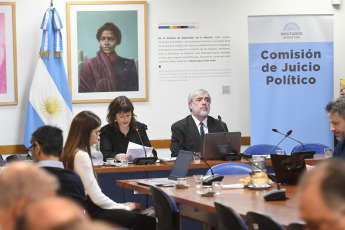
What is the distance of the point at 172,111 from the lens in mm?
8508

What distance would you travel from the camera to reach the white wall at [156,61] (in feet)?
26.5

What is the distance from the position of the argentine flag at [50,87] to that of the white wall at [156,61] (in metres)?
0.20

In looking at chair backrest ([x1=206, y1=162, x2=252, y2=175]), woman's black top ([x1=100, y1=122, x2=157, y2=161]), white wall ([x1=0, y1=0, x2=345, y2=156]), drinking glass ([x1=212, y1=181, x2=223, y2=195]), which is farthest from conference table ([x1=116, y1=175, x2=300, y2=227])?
white wall ([x1=0, y1=0, x2=345, y2=156])

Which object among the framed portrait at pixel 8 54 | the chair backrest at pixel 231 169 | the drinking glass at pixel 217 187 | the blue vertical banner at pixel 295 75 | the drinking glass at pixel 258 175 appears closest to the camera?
the drinking glass at pixel 217 187

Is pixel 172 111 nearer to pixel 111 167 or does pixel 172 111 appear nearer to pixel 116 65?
pixel 116 65

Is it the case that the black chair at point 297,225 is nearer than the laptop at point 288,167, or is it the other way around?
the black chair at point 297,225

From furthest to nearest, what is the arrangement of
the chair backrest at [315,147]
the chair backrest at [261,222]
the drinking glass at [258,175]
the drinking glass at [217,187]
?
1. the chair backrest at [315,147]
2. the drinking glass at [258,175]
3. the drinking glass at [217,187]
4. the chair backrest at [261,222]

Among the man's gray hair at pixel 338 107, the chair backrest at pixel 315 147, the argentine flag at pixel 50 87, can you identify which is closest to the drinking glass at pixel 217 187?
the man's gray hair at pixel 338 107

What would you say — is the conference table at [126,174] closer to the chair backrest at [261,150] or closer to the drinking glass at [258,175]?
the chair backrest at [261,150]

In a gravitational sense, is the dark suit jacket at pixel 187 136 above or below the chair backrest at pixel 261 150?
above

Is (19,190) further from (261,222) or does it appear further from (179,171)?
(179,171)

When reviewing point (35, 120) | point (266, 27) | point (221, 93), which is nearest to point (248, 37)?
point (266, 27)

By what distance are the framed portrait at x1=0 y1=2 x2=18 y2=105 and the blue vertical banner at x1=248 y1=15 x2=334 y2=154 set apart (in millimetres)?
3184

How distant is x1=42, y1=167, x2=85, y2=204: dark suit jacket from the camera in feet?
12.6
